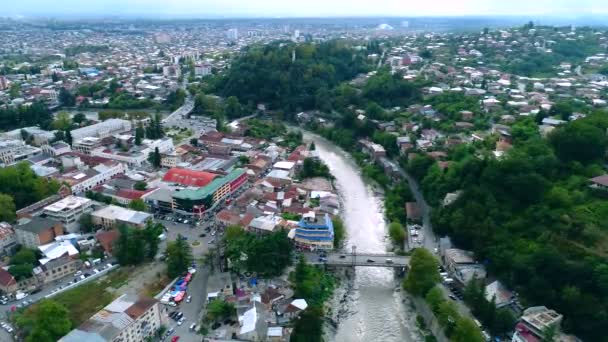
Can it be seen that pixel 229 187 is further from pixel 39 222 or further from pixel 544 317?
pixel 544 317

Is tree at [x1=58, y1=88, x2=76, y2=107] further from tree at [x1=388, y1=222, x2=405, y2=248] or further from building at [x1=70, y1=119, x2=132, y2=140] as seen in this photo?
tree at [x1=388, y1=222, x2=405, y2=248]

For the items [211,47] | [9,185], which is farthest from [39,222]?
[211,47]

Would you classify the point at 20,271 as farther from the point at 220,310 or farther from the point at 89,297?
the point at 220,310

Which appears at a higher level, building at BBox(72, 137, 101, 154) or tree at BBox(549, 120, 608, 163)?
tree at BBox(549, 120, 608, 163)

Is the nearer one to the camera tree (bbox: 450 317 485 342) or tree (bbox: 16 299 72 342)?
tree (bbox: 16 299 72 342)

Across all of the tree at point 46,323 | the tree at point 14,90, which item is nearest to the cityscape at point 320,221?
the tree at point 46,323

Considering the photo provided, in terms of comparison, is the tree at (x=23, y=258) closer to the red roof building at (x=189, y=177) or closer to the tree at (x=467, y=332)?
the red roof building at (x=189, y=177)

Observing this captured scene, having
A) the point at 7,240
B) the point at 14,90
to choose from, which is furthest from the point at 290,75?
the point at 7,240

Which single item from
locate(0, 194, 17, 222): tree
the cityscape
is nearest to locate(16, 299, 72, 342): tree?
the cityscape
